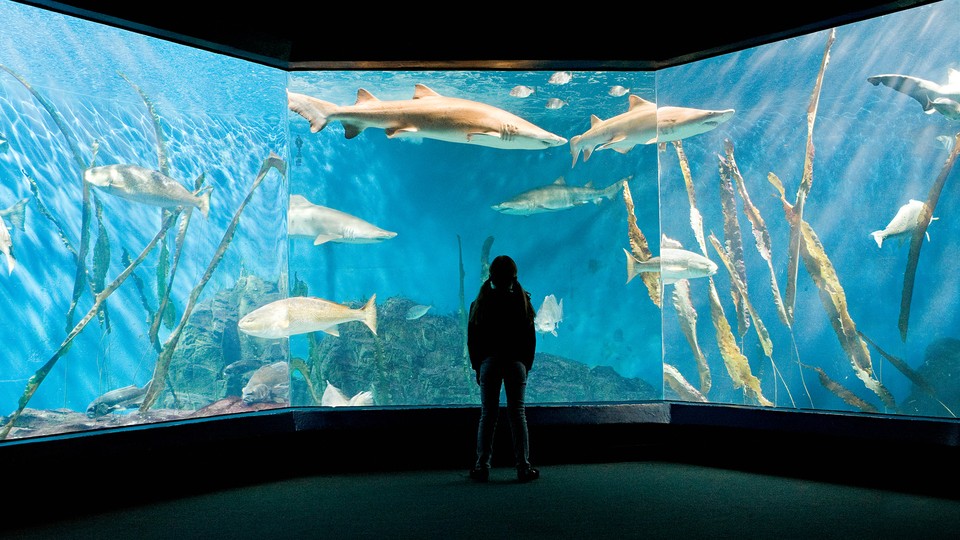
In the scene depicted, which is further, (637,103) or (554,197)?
(554,197)

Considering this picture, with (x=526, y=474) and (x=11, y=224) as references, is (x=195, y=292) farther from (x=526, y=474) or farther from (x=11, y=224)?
(x=526, y=474)

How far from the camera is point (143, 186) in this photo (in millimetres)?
4859

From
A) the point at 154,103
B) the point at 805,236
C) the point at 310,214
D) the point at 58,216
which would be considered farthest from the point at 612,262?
the point at 58,216

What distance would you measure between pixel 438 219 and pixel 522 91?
1745 mm

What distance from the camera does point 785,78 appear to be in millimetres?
6477

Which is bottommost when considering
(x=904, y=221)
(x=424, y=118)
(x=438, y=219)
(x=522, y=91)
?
(x=904, y=221)

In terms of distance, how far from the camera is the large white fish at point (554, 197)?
6.14 metres

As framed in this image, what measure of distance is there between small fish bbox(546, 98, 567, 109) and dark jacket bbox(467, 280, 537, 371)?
3927 millimetres

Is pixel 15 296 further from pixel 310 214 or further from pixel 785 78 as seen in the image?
pixel 785 78

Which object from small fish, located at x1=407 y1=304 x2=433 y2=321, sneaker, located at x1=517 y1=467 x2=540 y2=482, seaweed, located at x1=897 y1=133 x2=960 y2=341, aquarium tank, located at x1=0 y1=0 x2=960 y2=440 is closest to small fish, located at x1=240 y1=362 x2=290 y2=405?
aquarium tank, located at x1=0 y1=0 x2=960 y2=440

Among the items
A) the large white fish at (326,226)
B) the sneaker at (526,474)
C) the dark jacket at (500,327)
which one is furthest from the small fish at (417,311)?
the sneaker at (526,474)

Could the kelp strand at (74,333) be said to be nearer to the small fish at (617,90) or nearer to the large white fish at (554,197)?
the large white fish at (554,197)

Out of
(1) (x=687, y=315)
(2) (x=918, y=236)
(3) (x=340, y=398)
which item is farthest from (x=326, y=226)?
(2) (x=918, y=236)

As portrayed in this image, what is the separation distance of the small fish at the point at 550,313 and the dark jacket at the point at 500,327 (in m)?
3.03
